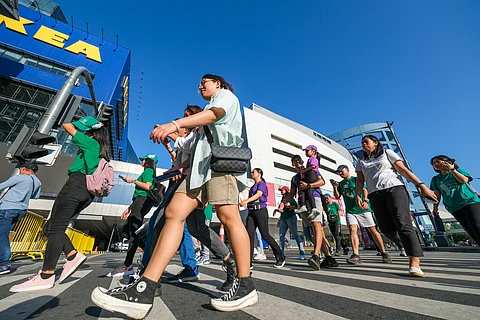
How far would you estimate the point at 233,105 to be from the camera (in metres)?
1.84

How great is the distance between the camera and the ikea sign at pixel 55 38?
23.2m

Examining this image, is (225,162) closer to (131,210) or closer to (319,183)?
(131,210)

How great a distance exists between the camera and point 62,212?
2.35 m

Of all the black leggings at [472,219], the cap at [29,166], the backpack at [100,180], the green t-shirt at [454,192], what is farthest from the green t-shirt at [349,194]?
the cap at [29,166]

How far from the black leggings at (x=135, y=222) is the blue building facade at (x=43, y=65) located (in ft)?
63.6

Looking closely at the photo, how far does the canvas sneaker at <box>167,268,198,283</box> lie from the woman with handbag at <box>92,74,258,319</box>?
127 cm

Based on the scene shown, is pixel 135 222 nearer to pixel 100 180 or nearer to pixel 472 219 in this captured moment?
pixel 100 180

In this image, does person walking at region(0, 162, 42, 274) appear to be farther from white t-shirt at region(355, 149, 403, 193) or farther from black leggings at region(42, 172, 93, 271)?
white t-shirt at region(355, 149, 403, 193)

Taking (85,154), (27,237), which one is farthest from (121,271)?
(27,237)

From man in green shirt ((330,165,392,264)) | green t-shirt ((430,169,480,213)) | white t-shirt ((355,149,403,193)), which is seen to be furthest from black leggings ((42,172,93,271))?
green t-shirt ((430,169,480,213))

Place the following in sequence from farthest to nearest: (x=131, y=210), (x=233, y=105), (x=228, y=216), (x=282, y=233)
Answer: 1. (x=282, y=233)
2. (x=131, y=210)
3. (x=233, y=105)
4. (x=228, y=216)

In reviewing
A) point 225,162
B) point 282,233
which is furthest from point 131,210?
point 282,233

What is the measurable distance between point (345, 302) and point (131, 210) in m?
2.98

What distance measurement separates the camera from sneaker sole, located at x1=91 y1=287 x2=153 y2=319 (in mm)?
1154
